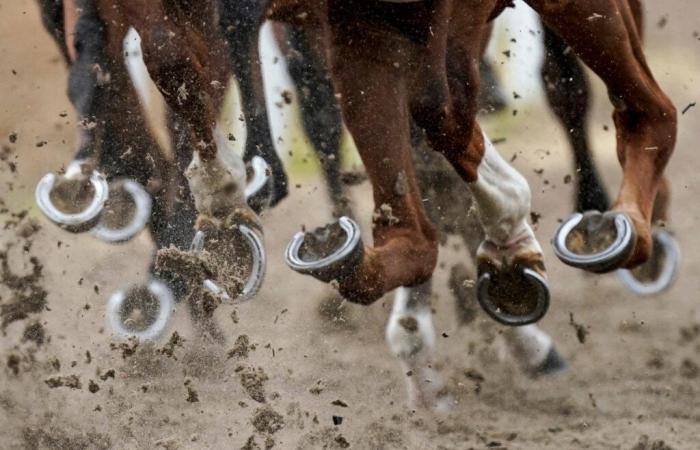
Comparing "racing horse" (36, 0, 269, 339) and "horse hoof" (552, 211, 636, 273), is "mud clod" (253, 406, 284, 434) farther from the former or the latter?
"horse hoof" (552, 211, 636, 273)

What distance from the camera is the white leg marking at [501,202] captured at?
422 cm

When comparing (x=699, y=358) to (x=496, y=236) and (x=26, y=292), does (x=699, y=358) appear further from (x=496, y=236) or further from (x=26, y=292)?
(x=26, y=292)

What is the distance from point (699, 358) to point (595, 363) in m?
0.34

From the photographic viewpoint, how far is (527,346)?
15.9 ft

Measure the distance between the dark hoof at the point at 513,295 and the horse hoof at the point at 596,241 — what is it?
1.48ft

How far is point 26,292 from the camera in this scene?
175 inches

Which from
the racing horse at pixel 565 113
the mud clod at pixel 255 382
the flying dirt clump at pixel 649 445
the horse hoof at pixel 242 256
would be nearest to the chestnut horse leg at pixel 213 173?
the horse hoof at pixel 242 256

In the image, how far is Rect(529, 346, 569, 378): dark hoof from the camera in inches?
189

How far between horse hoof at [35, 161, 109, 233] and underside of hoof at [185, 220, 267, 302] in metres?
0.49

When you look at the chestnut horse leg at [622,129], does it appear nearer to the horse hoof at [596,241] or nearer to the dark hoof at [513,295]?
the horse hoof at [596,241]

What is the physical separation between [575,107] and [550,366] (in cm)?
101

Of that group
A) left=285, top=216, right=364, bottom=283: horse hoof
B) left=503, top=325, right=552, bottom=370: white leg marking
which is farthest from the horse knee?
left=285, top=216, right=364, bottom=283: horse hoof

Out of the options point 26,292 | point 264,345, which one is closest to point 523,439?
point 264,345

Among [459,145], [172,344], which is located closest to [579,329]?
[459,145]
